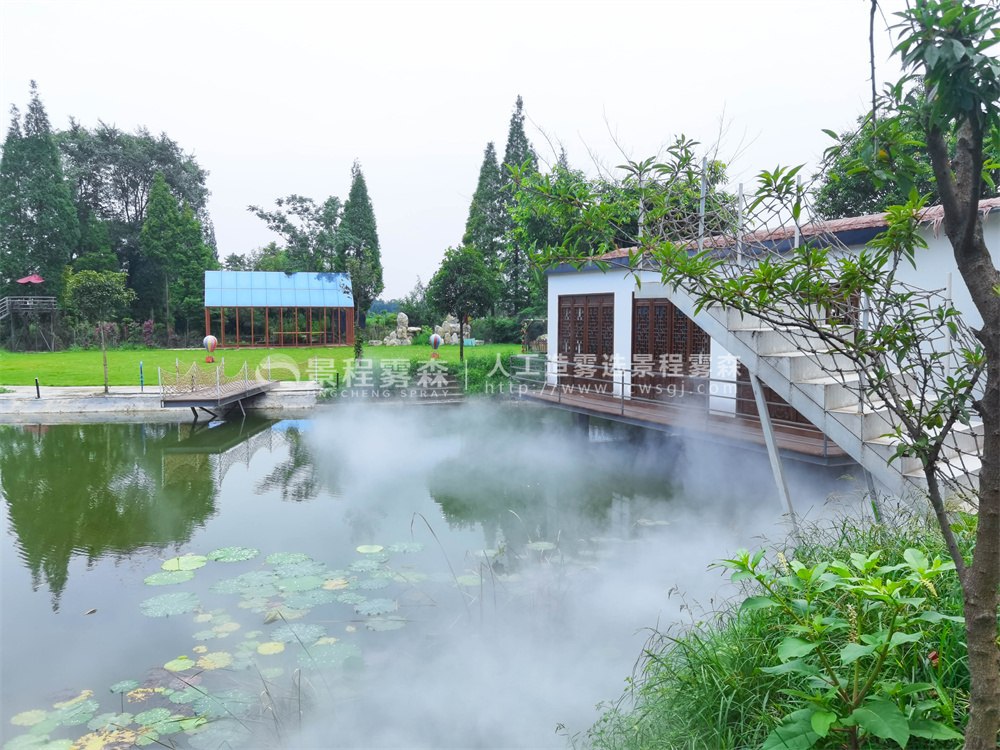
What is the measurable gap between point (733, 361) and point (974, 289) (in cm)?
830

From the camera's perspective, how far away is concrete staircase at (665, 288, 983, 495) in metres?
4.76

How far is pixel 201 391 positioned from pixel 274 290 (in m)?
15.0

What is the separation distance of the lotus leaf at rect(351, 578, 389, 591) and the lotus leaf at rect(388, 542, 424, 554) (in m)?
0.78

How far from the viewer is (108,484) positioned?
10.4m

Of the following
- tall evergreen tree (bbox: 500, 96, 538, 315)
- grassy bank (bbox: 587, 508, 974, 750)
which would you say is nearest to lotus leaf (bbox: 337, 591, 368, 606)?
grassy bank (bbox: 587, 508, 974, 750)

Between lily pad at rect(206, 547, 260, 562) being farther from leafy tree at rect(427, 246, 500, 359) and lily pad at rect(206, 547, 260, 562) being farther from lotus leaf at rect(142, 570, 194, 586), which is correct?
leafy tree at rect(427, 246, 500, 359)

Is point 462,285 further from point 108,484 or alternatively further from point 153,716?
point 153,716

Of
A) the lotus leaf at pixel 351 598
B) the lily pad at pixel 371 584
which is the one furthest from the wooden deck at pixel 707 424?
the lotus leaf at pixel 351 598

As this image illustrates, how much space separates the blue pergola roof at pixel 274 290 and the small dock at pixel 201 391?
1275 centimetres

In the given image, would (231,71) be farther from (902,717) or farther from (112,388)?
(902,717)

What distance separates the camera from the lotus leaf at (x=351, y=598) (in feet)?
20.1

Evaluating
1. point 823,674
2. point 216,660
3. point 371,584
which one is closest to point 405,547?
point 371,584

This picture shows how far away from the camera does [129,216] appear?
125 ft

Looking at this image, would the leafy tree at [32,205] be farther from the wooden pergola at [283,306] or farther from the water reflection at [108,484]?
the water reflection at [108,484]
